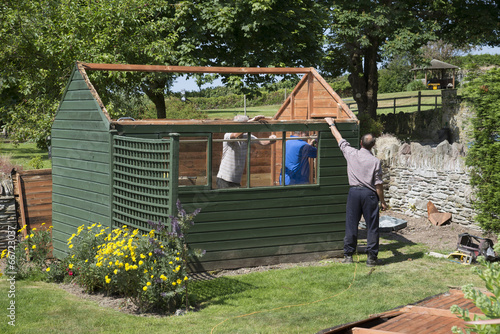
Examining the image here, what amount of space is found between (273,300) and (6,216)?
7054 mm

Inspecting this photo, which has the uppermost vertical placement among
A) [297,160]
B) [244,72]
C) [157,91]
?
[157,91]

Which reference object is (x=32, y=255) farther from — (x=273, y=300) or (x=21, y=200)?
(x=273, y=300)

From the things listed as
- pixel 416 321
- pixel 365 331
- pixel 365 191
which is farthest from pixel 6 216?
pixel 416 321

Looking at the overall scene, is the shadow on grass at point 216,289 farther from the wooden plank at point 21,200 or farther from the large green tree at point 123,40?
the large green tree at point 123,40

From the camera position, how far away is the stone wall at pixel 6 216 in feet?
38.1

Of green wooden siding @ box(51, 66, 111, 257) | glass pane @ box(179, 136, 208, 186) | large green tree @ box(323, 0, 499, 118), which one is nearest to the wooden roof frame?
green wooden siding @ box(51, 66, 111, 257)

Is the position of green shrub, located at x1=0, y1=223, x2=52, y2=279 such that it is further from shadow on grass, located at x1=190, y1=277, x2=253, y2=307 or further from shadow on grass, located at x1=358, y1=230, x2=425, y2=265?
shadow on grass, located at x1=358, y1=230, x2=425, y2=265

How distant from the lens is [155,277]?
6.98 meters

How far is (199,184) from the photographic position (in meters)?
8.66

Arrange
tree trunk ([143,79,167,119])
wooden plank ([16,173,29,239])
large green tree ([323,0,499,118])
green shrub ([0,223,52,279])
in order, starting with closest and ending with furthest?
1. green shrub ([0,223,52,279])
2. wooden plank ([16,173,29,239])
3. tree trunk ([143,79,167,119])
4. large green tree ([323,0,499,118])

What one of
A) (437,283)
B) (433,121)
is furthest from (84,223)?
(433,121)

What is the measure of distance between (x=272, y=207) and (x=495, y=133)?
4.31m

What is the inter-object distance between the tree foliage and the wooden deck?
445 cm

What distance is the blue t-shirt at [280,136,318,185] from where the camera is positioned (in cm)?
947
